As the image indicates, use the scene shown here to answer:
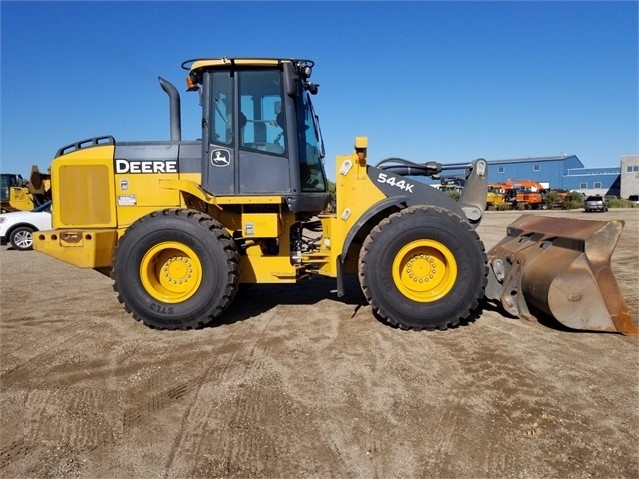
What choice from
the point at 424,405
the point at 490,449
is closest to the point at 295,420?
the point at 424,405

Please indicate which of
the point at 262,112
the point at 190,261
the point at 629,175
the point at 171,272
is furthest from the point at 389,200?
the point at 629,175

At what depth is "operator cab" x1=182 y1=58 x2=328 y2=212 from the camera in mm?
5258

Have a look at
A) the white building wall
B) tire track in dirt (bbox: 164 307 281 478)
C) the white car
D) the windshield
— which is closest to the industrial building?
the white building wall

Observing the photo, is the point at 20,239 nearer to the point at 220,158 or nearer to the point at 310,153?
the point at 220,158

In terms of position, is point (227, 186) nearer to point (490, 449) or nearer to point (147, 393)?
point (147, 393)

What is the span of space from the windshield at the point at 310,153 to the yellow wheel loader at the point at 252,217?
3cm

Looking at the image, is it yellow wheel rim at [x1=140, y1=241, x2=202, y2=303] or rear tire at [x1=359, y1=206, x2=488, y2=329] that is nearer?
rear tire at [x1=359, y1=206, x2=488, y2=329]

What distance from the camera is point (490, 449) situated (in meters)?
2.73

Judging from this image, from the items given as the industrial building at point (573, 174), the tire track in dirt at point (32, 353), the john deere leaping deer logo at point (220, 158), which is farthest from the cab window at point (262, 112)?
the industrial building at point (573, 174)

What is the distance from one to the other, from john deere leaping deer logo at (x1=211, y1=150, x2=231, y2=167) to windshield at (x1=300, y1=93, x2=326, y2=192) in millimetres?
842

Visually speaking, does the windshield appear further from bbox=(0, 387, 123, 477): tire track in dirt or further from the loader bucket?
bbox=(0, 387, 123, 477): tire track in dirt

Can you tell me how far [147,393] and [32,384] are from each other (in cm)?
102

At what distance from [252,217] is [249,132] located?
961mm

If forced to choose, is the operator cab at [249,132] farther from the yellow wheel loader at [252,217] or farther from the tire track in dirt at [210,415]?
the tire track in dirt at [210,415]
